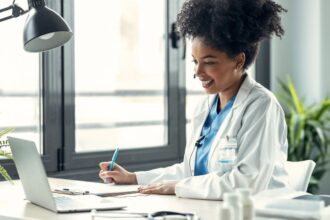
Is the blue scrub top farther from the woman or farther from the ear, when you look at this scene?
the ear

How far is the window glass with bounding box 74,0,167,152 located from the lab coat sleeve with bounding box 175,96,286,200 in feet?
4.72

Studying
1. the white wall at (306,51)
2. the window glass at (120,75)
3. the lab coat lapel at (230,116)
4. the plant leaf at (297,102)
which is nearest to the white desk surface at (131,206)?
the lab coat lapel at (230,116)

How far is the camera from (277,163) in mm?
2451

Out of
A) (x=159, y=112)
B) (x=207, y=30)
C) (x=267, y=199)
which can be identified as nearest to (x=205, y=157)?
(x=207, y=30)

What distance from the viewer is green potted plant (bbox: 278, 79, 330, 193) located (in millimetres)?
4641

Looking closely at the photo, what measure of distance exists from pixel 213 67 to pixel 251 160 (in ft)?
1.40

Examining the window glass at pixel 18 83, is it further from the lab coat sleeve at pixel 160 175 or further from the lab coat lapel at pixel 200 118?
the lab coat lapel at pixel 200 118

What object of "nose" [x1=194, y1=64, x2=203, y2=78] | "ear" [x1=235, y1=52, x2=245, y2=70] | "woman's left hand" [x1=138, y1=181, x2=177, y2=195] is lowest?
"woman's left hand" [x1=138, y1=181, x2=177, y2=195]

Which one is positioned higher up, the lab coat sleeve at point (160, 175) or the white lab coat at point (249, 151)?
the white lab coat at point (249, 151)

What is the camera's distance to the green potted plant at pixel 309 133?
183 inches

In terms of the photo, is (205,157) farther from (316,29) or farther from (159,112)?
(316,29)

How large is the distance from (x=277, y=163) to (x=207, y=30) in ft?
1.88

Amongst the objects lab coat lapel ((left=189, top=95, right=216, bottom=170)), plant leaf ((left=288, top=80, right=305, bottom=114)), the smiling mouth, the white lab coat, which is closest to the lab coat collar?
the white lab coat

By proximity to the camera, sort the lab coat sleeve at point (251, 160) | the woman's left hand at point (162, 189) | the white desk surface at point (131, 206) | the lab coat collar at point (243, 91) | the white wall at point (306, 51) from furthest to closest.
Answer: the white wall at point (306, 51)
the lab coat collar at point (243, 91)
the woman's left hand at point (162, 189)
the lab coat sleeve at point (251, 160)
the white desk surface at point (131, 206)
